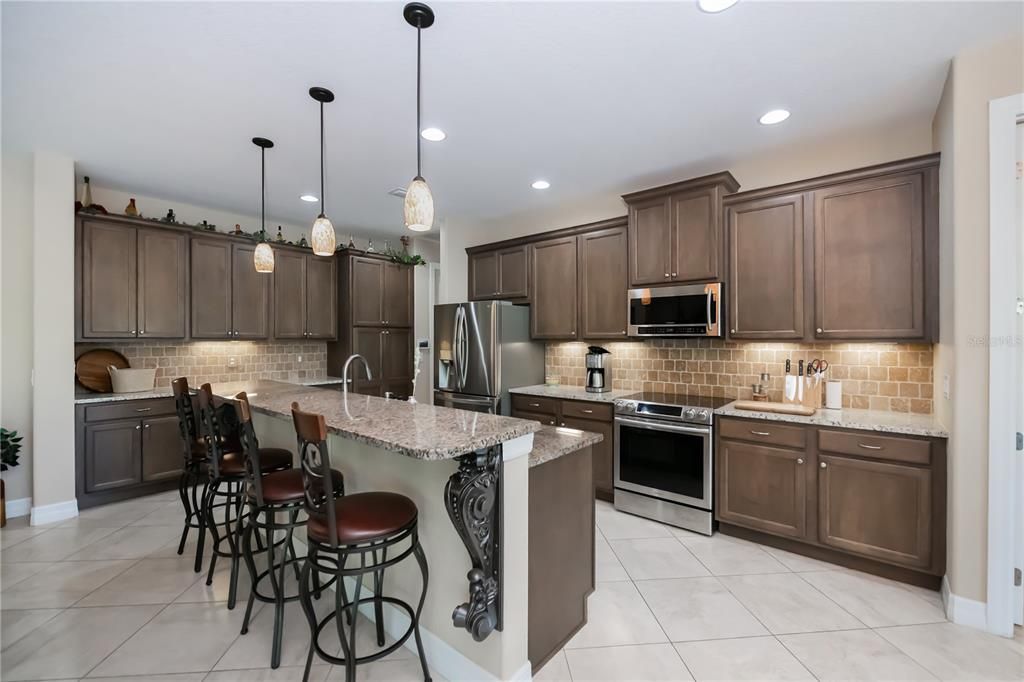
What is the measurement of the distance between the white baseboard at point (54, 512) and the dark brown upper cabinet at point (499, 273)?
12.8 ft

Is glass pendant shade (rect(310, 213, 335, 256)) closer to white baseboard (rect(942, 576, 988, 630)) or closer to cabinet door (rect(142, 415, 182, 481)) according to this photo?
cabinet door (rect(142, 415, 182, 481))

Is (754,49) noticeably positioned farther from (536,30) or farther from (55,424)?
(55,424)

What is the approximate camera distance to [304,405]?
226 cm

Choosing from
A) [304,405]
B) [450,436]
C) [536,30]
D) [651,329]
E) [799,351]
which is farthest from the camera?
[651,329]

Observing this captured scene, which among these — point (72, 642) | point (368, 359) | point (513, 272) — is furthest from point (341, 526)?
point (368, 359)

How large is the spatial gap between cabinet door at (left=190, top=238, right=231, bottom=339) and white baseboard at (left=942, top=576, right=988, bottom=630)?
591cm

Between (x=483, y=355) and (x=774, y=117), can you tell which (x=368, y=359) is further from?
(x=774, y=117)

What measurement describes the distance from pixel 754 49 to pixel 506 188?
7.83 feet

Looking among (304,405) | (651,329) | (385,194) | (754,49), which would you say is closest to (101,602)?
(304,405)

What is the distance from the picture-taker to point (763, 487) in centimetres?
298

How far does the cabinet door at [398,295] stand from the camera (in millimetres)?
5887

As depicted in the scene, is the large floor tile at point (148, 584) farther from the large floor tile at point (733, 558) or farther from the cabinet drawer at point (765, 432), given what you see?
the cabinet drawer at point (765, 432)

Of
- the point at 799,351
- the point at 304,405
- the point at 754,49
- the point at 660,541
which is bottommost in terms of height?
the point at 660,541

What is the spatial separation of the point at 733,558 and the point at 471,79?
3.31 m
